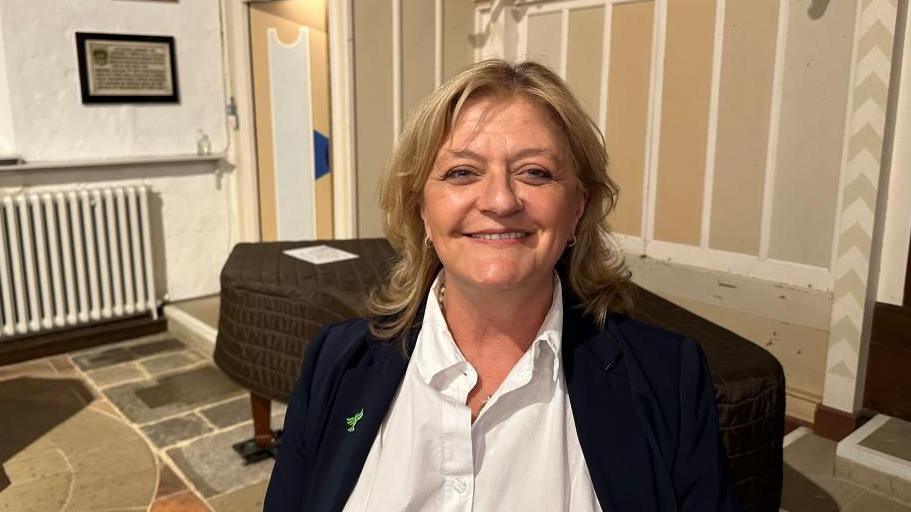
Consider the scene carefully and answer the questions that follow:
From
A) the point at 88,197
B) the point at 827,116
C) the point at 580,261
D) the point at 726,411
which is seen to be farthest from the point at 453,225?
the point at 88,197

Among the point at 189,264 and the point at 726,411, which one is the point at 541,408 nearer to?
the point at 726,411

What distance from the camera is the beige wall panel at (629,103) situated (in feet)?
11.0

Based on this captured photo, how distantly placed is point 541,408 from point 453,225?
13.4 inches

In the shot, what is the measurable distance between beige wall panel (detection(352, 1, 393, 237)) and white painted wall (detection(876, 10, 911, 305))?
7.22ft

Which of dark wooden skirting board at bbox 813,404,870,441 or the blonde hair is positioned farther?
→ dark wooden skirting board at bbox 813,404,870,441

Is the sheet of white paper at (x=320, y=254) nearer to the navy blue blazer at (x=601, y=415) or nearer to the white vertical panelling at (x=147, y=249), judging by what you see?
the navy blue blazer at (x=601, y=415)

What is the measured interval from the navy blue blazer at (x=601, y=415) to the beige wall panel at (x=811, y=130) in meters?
1.82

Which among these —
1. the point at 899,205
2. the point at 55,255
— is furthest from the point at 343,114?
the point at 899,205

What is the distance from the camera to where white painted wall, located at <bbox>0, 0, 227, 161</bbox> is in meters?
4.26

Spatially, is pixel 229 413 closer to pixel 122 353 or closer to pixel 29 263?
pixel 122 353

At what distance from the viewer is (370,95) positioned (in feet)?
13.0

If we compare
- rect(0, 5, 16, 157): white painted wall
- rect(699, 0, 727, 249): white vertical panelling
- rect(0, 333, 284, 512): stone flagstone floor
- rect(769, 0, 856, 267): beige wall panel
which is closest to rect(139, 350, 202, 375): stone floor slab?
rect(0, 333, 284, 512): stone flagstone floor

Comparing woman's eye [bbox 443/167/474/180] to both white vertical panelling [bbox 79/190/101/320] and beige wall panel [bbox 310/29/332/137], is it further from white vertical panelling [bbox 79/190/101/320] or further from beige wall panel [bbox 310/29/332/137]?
white vertical panelling [bbox 79/190/101/320]

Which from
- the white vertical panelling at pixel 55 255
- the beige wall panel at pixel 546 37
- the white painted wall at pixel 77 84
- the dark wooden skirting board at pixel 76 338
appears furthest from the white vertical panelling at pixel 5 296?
the beige wall panel at pixel 546 37
